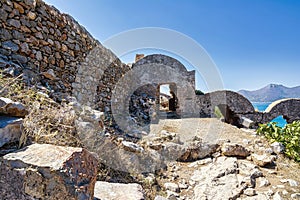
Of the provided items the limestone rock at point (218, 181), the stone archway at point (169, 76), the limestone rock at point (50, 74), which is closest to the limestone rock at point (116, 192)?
the limestone rock at point (218, 181)

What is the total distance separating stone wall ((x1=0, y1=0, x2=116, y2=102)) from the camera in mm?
2424

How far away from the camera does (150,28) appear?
5117 mm

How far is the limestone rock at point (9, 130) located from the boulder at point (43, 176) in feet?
0.42

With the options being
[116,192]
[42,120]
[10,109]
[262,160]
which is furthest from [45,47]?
[262,160]

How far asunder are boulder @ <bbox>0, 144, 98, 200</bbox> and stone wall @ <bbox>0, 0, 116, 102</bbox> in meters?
1.66

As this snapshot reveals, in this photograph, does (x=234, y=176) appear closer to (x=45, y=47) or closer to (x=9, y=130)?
(x=9, y=130)

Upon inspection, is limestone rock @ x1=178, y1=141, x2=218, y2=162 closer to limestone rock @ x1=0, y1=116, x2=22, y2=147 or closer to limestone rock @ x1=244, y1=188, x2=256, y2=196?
limestone rock @ x1=244, y1=188, x2=256, y2=196

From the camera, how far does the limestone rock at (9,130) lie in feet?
3.46

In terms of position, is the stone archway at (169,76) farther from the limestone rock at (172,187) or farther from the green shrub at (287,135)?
the limestone rock at (172,187)

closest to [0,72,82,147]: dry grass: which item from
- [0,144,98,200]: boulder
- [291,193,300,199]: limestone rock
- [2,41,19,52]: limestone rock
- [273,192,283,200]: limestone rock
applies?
[0,144,98,200]: boulder

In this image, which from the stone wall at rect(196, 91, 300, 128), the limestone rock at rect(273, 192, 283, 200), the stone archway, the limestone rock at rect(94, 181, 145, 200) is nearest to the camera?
the limestone rock at rect(94, 181, 145, 200)

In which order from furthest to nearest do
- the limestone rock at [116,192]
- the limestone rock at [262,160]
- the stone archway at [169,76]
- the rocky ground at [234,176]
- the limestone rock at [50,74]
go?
1. the stone archway at [169,76]
2. the limestone rock at [262,160]
3. the limestone rock at [50,74]
4. the rocky ground at [234,176]
5. the limestone rock at [116,192]

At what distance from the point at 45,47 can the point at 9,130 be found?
87.1 inches

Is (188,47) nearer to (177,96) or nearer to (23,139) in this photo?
(177,96)
